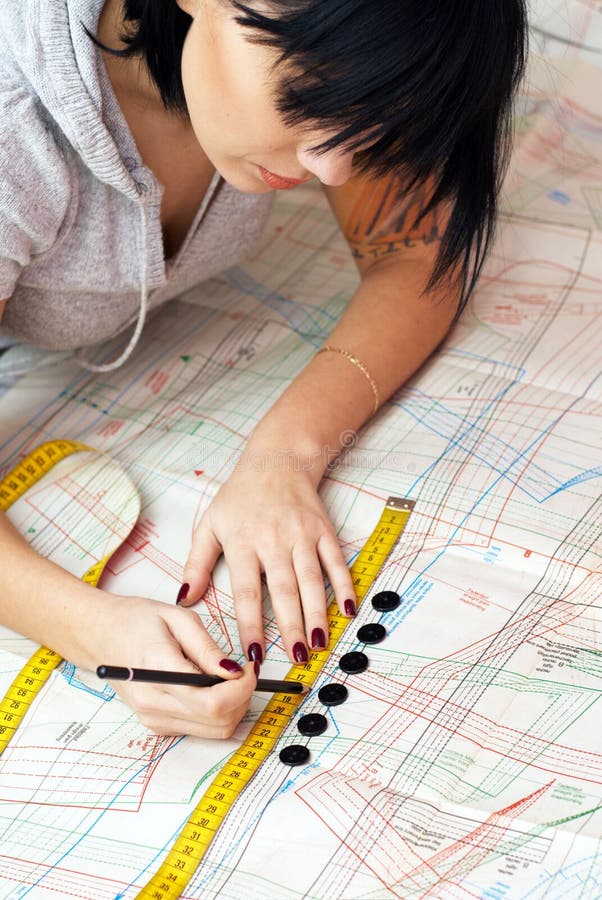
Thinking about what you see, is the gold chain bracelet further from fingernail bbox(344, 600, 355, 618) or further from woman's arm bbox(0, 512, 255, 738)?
woman's arm bbox(0, 512, 255, 738)

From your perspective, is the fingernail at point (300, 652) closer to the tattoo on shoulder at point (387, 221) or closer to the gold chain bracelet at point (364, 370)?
the gold chain bracelet at point (364, 370)

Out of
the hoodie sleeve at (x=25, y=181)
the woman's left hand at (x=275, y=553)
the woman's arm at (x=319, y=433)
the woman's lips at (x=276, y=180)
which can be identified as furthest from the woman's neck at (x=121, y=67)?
the woman's left hand at (x=275, y=553)

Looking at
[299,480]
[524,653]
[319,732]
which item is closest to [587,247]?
[299,480]

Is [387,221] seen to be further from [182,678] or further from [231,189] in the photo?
[182,678]

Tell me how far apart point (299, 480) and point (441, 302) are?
0.53 meters

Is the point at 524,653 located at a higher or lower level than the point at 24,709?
lower

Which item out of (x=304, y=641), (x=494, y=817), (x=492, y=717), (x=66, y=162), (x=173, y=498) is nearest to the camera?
(x=494, y=817)

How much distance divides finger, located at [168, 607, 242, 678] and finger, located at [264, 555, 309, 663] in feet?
0.45

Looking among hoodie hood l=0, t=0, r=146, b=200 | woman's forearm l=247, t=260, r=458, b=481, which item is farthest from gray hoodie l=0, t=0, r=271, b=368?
woman's forearm l=247, t=260, r=458, b=481

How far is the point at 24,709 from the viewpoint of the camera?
130cm

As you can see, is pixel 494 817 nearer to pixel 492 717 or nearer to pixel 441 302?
pixel 492 717

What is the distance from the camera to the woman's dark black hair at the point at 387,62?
1055 mm

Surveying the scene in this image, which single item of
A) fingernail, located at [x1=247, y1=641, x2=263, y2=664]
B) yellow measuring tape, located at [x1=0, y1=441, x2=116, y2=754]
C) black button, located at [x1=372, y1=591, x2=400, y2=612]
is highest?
yellow measuring tape, located at [x1=0, y1=441, x2=116, y2=754]

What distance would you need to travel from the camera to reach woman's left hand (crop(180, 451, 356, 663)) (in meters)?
1.35
